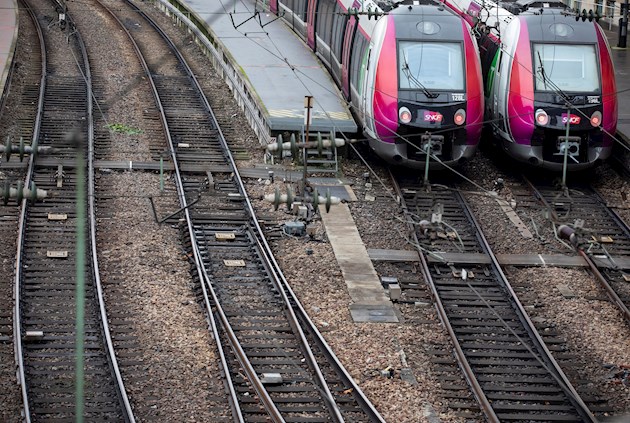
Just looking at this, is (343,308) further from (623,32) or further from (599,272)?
(623,32)

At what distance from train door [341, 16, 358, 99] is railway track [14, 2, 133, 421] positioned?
5391 millimetres

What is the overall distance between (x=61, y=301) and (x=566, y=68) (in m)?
10.6

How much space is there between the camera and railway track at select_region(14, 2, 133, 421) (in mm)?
14907

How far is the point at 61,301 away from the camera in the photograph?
707 inches

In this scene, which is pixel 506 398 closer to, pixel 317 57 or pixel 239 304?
pixel 239 304

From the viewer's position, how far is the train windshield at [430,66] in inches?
909

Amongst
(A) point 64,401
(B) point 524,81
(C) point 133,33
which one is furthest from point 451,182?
(C) point 133,33

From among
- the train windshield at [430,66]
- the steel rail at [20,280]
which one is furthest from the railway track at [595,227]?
the steel rail at [20,280]

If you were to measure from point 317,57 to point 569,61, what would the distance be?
982 cm

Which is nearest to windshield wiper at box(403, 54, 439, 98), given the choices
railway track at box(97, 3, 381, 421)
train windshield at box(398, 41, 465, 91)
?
train windshield at box(398, 41, 465, 91)

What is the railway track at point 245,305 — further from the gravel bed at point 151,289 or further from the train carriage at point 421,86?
the train carriage at point 421,86

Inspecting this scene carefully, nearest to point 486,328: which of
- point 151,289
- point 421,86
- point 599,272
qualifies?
point 599,272

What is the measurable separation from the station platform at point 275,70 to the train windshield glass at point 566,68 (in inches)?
155

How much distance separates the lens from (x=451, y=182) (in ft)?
80.3
